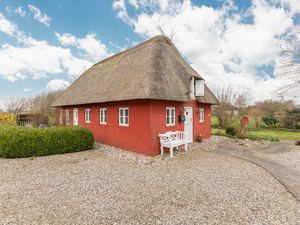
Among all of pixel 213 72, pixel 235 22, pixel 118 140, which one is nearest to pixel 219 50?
pixel 235 22

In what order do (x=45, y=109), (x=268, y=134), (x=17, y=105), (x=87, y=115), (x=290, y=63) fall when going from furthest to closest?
(x=17, y=105), (x=45, y=109), (x=268, y=134), (x=87, y=115), (x=290, y=63)

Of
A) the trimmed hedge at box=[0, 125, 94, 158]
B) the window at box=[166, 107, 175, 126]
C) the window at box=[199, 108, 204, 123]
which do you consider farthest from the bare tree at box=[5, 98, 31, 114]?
the window at box=[199, 108, 204, 123]

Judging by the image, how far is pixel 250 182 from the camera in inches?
221

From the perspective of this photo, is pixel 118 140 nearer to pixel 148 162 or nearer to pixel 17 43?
pixel 148 162

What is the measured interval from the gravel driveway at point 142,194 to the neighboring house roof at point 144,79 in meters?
3.47

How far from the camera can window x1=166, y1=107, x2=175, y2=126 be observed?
9.87 m

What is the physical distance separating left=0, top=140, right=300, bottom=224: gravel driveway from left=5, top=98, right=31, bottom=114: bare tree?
2163 cm

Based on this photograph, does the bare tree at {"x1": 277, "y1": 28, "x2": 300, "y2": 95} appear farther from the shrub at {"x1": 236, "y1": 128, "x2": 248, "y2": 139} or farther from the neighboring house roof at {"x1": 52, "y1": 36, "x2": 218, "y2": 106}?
the neighboring house roof at {"x1": 52, "y1": 36, "x2": 218, "y2": 106}

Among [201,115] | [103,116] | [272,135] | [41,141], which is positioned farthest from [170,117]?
[272,135]

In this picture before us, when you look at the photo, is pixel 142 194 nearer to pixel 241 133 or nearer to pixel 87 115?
pixel 87 115

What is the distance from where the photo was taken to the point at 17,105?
25.6 m

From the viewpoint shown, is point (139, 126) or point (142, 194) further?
point (139, 126)

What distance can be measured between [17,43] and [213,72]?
19266 mm

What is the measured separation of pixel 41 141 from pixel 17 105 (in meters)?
21.7
